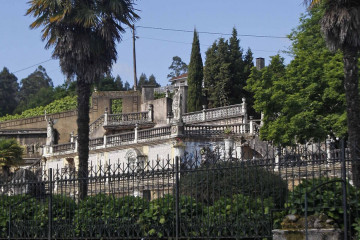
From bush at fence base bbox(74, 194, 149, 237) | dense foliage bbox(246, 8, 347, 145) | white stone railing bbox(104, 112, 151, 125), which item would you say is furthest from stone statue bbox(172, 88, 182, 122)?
bush at fence base bbox(74, 194, 149, 237)

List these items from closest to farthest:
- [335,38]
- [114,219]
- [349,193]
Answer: [349,193] → [114,219] → [335,38]

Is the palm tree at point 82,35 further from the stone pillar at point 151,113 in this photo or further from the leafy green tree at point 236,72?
the leafy green tree at point 236,72

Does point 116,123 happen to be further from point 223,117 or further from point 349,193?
point 349,193

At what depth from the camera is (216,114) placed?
134 ft

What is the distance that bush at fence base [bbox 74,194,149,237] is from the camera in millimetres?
13734

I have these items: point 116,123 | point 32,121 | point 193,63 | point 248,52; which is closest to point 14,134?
point 32,121

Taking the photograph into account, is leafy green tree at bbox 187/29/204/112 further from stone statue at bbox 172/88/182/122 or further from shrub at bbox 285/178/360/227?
shrub at bbox 285/178/360/227

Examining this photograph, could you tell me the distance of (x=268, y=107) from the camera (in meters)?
32.5

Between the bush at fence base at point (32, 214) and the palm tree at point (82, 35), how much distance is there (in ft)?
14.9

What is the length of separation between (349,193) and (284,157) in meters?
1.46

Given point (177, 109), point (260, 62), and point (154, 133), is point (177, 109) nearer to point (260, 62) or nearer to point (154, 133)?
point (154, 133)

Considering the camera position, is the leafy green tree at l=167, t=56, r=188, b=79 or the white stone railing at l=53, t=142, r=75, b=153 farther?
the leafy green tree at l=167, t=56, r=188, b=79

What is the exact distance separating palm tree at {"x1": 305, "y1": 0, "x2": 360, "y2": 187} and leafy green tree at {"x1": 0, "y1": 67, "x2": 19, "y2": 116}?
71349 mm

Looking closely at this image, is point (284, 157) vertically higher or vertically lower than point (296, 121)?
lower
